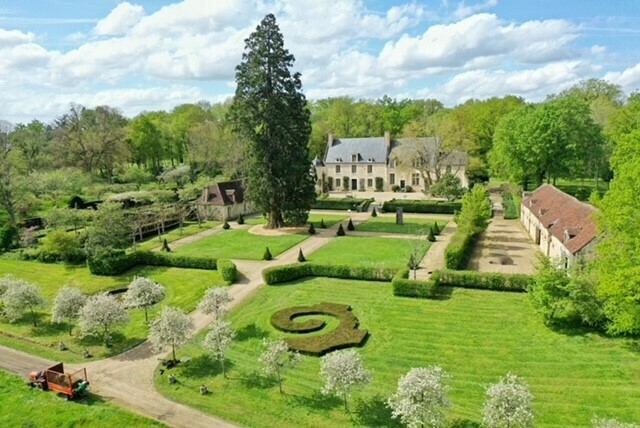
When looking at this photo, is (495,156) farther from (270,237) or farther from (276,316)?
(276,316)

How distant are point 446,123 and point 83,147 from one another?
63.0 meters

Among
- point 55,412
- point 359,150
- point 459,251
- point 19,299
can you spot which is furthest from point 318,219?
point 55,412

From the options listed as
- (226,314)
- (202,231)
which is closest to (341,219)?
(202,231)

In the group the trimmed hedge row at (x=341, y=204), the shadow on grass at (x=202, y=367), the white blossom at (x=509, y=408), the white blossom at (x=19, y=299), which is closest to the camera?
the white blossom at (x=509, y=408)

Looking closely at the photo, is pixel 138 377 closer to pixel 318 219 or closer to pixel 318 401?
pixel 318 401

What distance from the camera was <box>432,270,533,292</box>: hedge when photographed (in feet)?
99.5

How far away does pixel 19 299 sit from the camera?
27312 millimetres

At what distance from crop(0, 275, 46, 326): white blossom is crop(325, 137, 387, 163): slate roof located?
59182 millimetres

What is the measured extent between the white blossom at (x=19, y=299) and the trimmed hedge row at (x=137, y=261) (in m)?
8.61

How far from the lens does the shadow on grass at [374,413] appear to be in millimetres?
17484

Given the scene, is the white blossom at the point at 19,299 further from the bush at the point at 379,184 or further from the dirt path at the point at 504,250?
the bush at the point at 379,184

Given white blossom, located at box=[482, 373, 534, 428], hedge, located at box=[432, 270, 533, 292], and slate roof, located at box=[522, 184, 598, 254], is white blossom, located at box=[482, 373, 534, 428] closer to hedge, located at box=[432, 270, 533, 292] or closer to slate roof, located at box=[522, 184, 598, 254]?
slate roof, located at box=[522, 184, 598, 254]

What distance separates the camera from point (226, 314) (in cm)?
2875

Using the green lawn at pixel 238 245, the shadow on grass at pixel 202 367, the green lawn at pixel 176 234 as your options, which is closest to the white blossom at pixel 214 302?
the shadow on grass at pixel 202 367
